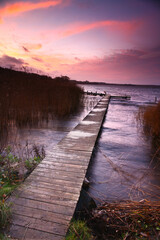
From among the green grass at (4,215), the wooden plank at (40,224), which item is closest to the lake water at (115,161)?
the wooden plank at (40,224)

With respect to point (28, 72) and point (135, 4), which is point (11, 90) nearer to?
point (28, 72)

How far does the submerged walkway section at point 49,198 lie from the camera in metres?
1.76

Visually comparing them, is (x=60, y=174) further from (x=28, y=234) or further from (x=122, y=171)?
(x=122, y=171)

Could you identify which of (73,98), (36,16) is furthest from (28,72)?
(73,98)

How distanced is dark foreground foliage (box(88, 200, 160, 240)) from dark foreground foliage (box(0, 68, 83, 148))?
4654mm

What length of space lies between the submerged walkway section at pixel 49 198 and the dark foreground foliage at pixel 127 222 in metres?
0.46

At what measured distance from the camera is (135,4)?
30.2 ft

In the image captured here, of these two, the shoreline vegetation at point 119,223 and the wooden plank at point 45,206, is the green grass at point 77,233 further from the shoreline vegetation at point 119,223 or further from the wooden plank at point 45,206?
the wooden plank at point 45,206

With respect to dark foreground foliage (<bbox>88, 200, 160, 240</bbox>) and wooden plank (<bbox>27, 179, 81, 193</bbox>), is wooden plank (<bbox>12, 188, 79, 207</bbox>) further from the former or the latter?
dark foreground foliage (<bbox>88, 200, 160, 240</bbox>)

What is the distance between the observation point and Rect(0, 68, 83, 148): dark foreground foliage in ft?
23.4

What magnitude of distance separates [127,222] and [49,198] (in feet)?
3.72

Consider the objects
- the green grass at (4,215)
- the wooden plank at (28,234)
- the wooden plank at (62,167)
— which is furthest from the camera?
the wooden plank at (62,167)

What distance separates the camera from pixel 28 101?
28.2 ft

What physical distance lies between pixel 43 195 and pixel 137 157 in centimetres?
380
